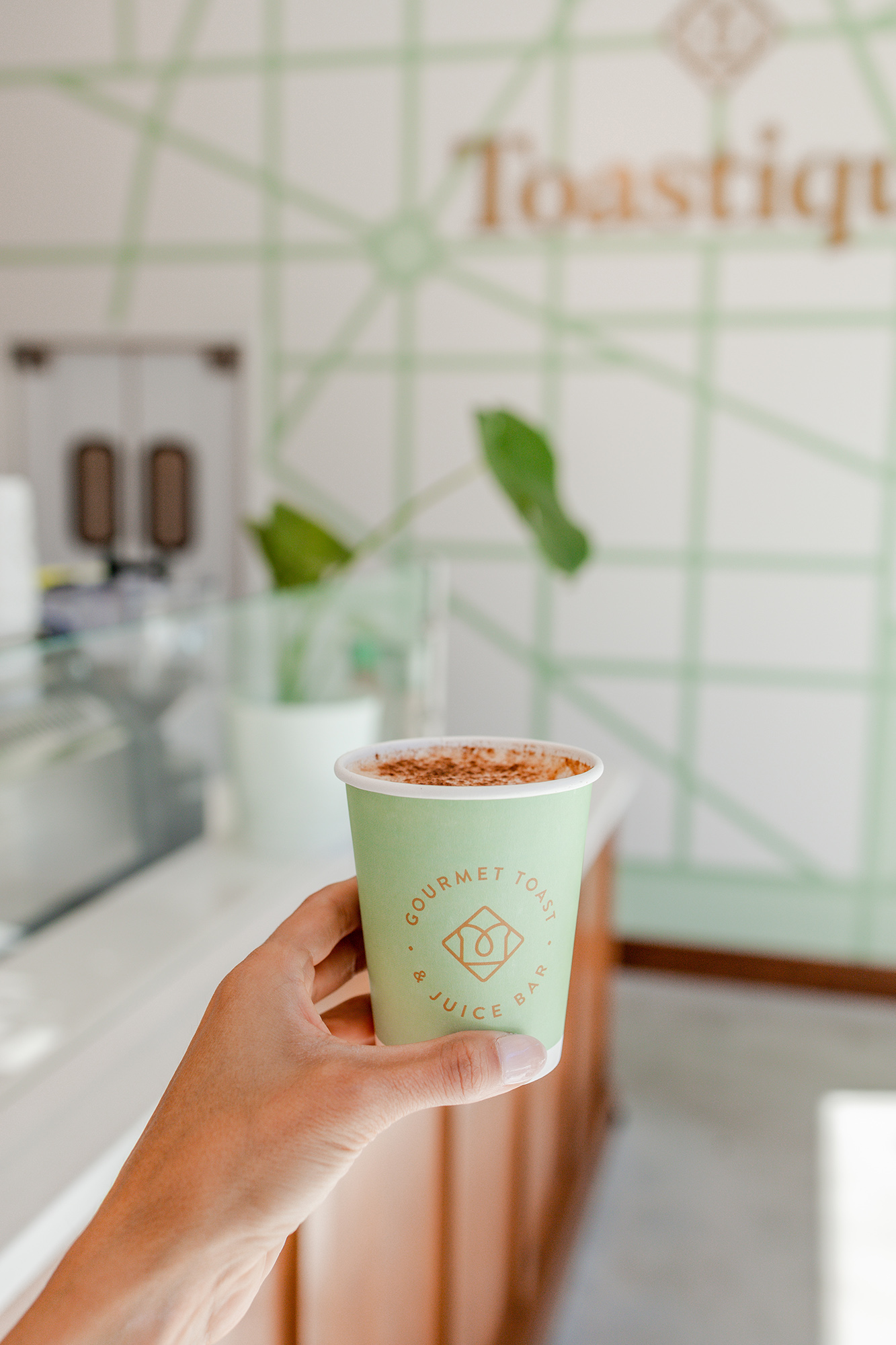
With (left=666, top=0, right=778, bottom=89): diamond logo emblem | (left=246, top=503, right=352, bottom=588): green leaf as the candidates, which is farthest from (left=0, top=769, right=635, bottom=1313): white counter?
(left=666, top=0, right=778, bottom=89): diamond logo emblem

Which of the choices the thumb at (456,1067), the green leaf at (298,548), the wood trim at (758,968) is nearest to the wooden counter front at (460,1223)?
the thumb at (456,1067)

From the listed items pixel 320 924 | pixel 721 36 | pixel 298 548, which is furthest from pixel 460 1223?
pixel 721 36

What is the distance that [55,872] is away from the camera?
1351 millimetres

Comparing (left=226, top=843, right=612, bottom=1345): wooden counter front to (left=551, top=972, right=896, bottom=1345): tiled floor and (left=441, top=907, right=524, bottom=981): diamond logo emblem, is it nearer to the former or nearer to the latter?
(left=551, top=972, right=896, bottom=1345): tiled floor

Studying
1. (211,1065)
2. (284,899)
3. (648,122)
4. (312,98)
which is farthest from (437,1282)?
(312,98)

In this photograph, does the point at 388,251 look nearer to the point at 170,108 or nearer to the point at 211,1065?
the point at 170,108

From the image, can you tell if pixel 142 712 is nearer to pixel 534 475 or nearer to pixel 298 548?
pixel 298 548

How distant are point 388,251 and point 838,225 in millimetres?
1480

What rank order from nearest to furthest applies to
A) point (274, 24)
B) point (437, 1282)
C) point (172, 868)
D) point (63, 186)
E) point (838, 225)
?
1. point (437, 1282)
2. point (172, 868)
3. point (838, 225)
4. point (274, 24)
5. point (63, 186)

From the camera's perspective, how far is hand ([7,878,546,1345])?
0.49m

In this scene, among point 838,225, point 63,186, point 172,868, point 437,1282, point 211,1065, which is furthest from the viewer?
point 63,186

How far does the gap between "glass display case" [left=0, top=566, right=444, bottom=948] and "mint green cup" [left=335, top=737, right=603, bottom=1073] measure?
82cm

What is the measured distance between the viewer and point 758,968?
3652 mm

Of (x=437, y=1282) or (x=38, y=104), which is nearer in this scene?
(x=437, y=1282)
